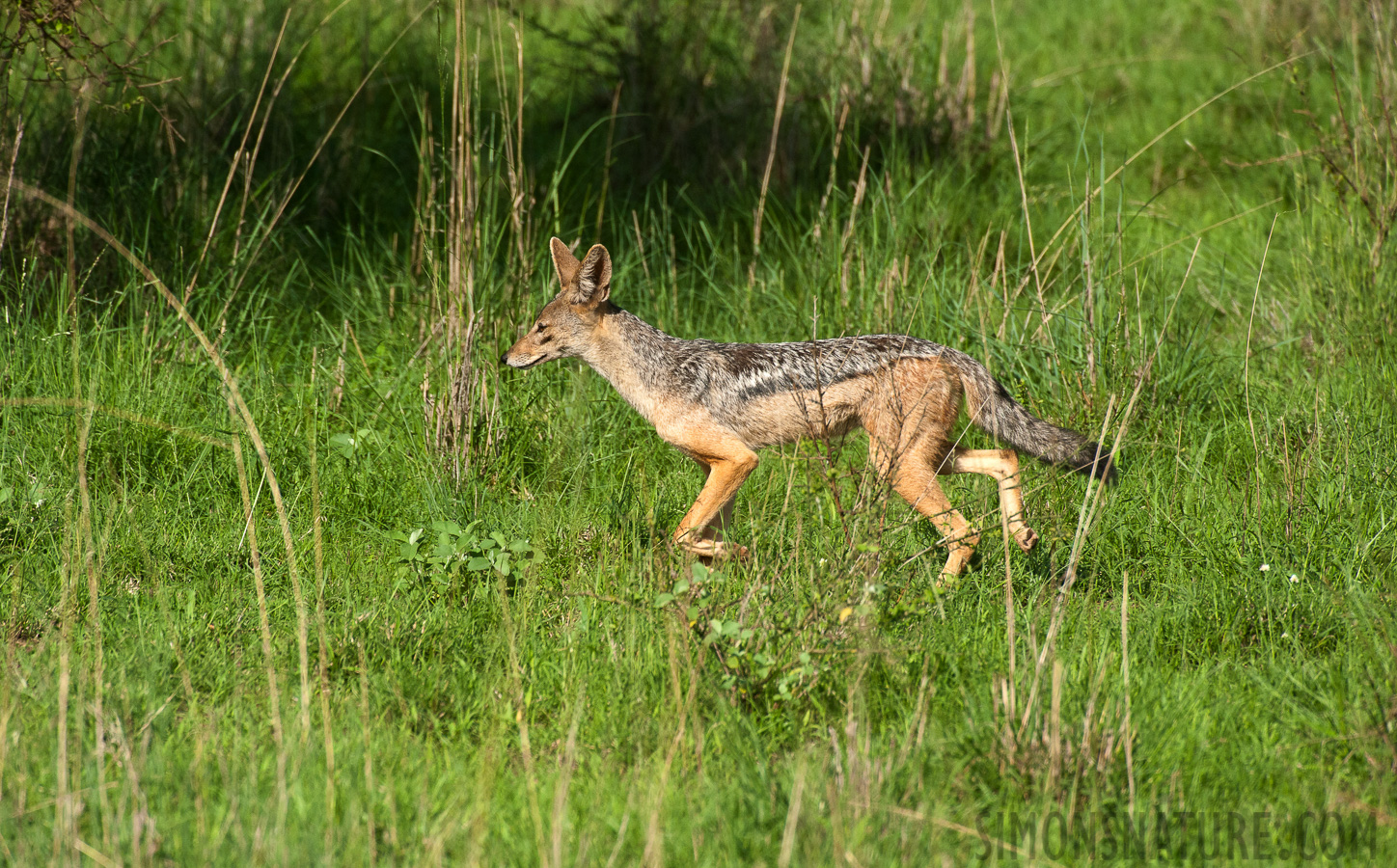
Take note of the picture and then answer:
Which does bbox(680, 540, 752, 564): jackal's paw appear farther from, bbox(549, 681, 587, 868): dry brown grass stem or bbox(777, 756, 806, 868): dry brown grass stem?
bbox(777, 756, 806, 868): dry brown grass stem

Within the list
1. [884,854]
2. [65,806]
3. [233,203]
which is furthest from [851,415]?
[233,203]

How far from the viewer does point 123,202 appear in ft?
22.7

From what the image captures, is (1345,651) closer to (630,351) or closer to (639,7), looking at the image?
(630,351)

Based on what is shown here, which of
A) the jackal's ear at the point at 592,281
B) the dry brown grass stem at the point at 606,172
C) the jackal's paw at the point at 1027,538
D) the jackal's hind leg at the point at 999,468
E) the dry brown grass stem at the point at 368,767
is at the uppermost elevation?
the dry brown grass stem at the point at 606,172

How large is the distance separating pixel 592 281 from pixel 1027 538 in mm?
2177

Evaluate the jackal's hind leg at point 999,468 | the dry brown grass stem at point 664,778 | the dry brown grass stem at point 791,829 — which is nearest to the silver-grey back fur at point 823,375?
the jackal's hind leg at point 999,468

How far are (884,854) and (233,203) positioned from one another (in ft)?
19.2

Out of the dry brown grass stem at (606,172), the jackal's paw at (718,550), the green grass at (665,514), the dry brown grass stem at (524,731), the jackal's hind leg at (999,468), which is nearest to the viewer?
the dry brown grass stem at (524,731)

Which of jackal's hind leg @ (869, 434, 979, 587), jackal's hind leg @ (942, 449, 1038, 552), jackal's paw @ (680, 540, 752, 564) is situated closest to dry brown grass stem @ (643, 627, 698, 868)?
jackal's paw @ (680, 540, 752, 564)

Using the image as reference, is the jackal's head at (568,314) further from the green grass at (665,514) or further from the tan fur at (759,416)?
the green grass at (665,514)

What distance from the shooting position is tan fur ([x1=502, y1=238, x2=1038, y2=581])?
4.98 m

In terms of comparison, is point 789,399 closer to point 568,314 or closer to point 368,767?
point 568,314

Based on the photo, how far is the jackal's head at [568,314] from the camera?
5.39 metres

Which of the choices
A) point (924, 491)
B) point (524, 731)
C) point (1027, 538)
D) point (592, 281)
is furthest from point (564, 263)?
point (524, 731)
